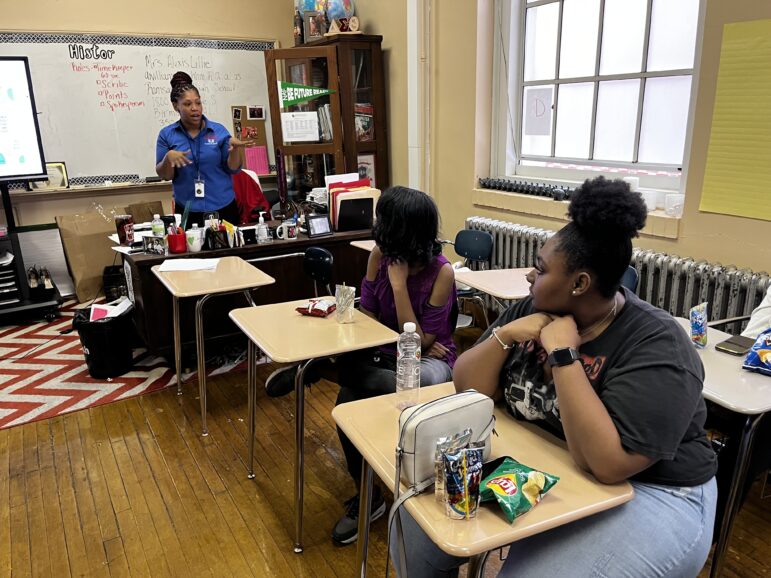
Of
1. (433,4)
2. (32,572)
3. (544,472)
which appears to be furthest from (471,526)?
(433,4)

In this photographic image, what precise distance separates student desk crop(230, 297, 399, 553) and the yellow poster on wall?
174cm

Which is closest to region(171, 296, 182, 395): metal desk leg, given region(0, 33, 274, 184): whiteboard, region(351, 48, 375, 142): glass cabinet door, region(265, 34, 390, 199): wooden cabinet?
region(265, 34, 390, 199): wooden cabinet

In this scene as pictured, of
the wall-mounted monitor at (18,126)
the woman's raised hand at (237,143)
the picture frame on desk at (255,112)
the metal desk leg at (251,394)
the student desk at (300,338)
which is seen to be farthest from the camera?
the picture frame on desk at (255,112)

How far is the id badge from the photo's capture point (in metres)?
3.75

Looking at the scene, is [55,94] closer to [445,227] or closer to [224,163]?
[224,163]

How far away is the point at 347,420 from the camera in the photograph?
56.7 inches

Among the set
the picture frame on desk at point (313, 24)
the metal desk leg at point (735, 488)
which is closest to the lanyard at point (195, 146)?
the picture frame on desk at point (313, 24)

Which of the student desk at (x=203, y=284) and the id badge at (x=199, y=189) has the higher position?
the id badge at (x=199, y=189)

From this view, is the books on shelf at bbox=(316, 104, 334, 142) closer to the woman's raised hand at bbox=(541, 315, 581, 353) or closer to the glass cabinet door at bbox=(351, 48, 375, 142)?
the glass cabinet door at bbox=(351, 48, 375, 142)

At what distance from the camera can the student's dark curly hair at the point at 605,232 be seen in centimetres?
122

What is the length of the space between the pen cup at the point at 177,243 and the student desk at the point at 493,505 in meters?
2.25

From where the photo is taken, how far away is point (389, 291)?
223 cm

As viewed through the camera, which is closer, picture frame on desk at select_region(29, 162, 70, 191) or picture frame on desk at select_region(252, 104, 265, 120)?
picture frame on desk at select_region(29, 162, 70, 191)

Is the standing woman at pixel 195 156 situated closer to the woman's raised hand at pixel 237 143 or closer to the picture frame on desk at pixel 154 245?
the woman's raised hand at pixel 237 143
